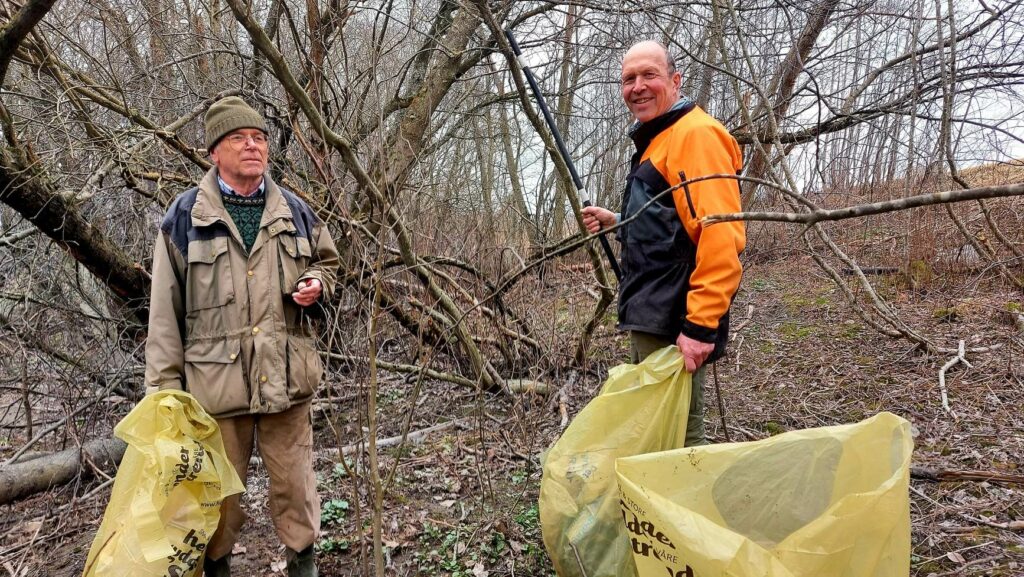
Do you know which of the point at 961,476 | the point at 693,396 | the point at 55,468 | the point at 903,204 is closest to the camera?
the point at 903,204

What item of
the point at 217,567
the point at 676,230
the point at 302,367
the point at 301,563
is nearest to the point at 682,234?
the point at 676,230

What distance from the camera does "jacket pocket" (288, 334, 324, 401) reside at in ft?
6.43

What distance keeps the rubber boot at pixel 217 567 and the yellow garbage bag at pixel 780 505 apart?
62.8 inches

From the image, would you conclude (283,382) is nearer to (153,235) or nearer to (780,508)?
(780,508)

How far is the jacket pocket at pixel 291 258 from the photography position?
77.7 inches

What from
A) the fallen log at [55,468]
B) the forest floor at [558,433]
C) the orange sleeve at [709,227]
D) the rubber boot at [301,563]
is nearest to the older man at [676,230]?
the orange sleeve at [709,227]

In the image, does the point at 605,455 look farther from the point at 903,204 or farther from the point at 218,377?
the point at 218,377

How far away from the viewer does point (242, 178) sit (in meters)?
1.96

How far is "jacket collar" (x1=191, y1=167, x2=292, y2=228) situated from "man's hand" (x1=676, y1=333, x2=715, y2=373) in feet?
4.88

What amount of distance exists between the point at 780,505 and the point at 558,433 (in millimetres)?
1914

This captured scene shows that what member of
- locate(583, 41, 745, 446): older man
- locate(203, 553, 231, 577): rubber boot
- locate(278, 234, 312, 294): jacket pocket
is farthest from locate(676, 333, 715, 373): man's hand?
locate(203, 553, 231, 577): rubber boot

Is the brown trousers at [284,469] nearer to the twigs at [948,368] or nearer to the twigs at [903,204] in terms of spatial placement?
the twigs at [903,204]

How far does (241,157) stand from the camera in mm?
1922

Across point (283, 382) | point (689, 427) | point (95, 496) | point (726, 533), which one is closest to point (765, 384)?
point (689, 427)
